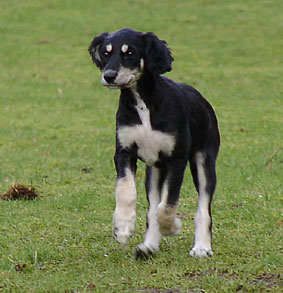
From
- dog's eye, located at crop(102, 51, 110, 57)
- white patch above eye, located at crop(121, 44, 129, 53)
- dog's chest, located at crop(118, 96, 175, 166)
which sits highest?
white patch above eye, located at crop(121, 44, 129, 53)

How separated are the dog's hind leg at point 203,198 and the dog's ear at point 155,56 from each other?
0.86 metres

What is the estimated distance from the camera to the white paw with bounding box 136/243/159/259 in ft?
18.4

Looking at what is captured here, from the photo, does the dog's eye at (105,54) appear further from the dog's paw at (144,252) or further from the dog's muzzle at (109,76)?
the dog's paw at (144,252)

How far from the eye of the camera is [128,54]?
17.6ft

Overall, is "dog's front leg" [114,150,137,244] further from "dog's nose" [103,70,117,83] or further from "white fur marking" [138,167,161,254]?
"dog's nose" [103,70,117,83]

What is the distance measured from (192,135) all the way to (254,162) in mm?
4204

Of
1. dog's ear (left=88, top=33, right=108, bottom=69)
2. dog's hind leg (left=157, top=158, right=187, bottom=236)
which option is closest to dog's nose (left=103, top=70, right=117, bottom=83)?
dog's ear (left=88, top=33, right=108, bottom=69)

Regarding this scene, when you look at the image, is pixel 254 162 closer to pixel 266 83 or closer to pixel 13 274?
pixel 13 274

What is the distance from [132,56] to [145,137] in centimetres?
60

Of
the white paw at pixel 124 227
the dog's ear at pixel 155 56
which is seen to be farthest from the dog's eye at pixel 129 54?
the white paw at pixel 124 227

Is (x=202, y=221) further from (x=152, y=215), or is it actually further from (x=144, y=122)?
(x=144, y=122)

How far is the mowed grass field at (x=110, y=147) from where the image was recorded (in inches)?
212

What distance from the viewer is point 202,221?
19.1 ft

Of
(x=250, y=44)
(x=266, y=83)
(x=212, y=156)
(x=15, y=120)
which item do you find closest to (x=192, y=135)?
(x=212, y=156)
